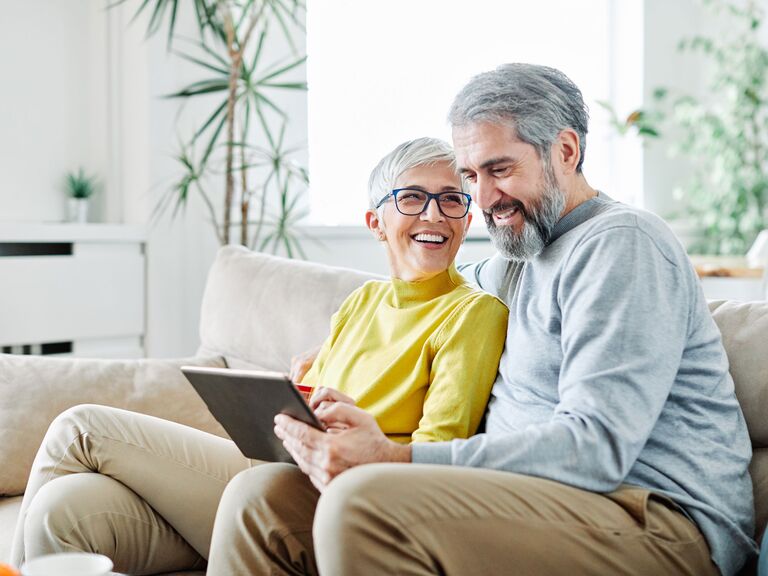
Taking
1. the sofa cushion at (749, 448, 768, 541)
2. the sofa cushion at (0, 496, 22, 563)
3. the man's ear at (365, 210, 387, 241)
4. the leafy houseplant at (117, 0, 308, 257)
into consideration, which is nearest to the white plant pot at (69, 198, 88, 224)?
the leafy houseplant at (117, 0, 308, 257)

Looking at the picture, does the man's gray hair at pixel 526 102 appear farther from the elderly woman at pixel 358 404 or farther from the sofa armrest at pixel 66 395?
the sofa armrest at pixel 66 395

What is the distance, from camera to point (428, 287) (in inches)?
71.6

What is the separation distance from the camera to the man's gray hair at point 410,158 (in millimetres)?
1801

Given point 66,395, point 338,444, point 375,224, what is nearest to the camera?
point 338,444

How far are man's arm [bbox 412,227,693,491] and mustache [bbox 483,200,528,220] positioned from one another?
22cm

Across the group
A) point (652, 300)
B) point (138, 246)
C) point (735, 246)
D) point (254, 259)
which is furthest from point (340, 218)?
point (652, 300)

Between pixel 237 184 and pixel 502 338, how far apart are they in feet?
7.48

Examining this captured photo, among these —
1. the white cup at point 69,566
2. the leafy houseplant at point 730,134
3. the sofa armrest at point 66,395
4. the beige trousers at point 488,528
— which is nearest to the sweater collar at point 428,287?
the beige trousers at point 488,528

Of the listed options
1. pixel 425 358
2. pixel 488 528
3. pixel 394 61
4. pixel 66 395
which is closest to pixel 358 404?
pixel 425 358

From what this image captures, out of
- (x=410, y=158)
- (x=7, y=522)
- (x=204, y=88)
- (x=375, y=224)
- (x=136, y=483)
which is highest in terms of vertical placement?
(x=204, y=88)

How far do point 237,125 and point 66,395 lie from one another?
71.3 inches

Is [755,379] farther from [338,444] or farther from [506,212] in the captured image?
[338,444]

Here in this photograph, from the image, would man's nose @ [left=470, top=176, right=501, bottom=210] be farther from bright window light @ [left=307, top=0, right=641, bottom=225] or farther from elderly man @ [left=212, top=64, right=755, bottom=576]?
bright window light @ [left=307, top=0, right=641, bottom=225]

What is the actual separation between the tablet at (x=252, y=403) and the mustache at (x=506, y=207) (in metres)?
0.50
